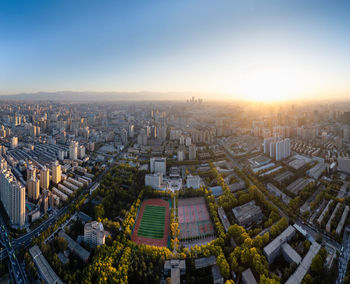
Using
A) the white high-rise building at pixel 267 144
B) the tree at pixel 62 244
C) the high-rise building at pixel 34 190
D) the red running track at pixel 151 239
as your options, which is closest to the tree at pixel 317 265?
the red running track at pixel 151 239

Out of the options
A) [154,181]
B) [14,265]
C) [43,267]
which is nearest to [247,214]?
[154,181]

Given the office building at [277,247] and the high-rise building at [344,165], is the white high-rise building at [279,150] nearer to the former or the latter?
the high-rise building at [344,165]

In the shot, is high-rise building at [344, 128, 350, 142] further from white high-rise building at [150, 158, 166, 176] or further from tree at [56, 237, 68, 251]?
tree at [56, 237, 68, 251]

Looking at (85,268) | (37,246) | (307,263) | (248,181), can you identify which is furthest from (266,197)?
(37,246)

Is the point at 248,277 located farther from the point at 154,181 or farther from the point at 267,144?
the point at 267,144

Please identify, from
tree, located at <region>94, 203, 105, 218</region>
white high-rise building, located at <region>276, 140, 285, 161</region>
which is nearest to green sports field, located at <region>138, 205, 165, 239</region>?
tree, located at <region>94, 203, 105, 218</region>

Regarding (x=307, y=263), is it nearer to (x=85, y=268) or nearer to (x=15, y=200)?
(x=85, y=268)
